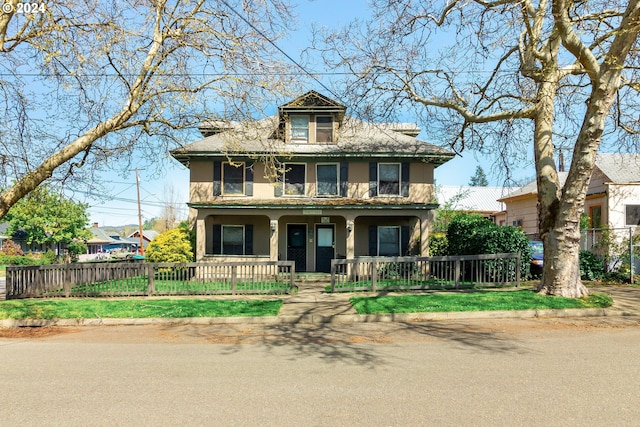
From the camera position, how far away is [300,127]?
66.5 feet

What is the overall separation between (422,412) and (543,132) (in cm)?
1022

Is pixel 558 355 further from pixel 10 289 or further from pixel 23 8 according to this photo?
pixel 10 289

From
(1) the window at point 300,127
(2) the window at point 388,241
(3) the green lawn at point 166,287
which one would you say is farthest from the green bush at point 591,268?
(1) the window at point 300,127

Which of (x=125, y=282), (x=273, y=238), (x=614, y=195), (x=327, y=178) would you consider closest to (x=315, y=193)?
(x=327, y=178)

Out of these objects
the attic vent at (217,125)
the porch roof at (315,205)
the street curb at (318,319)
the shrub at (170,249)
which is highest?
the attic vent at (217,125)

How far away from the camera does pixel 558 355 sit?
6.66 meters

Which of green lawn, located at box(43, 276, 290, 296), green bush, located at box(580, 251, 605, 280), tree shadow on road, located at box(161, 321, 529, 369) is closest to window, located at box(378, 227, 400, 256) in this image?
green bush, located at box(580, 251, 605, 280)

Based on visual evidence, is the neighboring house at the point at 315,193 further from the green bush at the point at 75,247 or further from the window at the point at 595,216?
the green bush at the point at 75,247

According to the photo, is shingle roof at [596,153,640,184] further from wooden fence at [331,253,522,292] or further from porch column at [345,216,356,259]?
porch column at [345,216,356,259]

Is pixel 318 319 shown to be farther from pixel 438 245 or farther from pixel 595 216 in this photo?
pixel 595 216

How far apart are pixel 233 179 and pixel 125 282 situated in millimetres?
7471

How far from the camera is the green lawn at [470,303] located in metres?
10.4

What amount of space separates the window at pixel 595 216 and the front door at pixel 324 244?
43.0ft

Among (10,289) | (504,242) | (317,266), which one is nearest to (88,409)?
(10,289)
